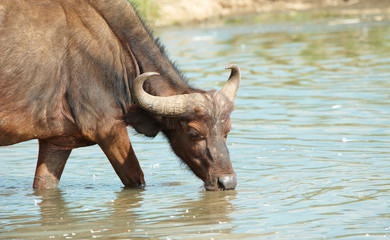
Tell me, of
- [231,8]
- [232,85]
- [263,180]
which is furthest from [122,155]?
[231,8]

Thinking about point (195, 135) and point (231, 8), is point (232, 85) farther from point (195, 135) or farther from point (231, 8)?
point (231, 8)

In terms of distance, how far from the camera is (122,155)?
307 inches

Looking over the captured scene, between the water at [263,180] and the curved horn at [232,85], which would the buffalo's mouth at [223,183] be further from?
the curved horn at [232,85]

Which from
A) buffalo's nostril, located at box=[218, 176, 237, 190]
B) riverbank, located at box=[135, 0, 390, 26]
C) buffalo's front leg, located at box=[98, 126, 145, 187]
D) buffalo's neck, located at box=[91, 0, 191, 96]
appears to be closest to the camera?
buffalo's nostril, located at box=[218, 176, 237, 190]

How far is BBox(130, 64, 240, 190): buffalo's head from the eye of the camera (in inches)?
292

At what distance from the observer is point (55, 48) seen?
739 cm

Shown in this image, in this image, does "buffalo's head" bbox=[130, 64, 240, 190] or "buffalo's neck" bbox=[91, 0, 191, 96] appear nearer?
"buffalo's head" bbox=[130, 64, 240, 190]

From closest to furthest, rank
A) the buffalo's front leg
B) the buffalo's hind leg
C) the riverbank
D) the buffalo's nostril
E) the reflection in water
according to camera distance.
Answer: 1. the reflection in water
2. the buffalo's nostril
3. the buffalo's front leg
4. the buffalo's hind leg
5. the riverbank

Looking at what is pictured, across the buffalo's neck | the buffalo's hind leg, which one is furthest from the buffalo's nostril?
the buffalo's hind leg

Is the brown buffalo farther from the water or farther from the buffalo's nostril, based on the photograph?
the water

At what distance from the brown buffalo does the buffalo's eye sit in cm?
1

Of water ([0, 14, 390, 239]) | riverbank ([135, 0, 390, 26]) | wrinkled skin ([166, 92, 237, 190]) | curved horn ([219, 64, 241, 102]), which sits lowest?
riverbank ([135, 0, 390, 26])

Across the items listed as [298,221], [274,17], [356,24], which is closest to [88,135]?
[298,221]

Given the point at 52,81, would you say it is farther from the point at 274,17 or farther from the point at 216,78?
the point at 274,17
